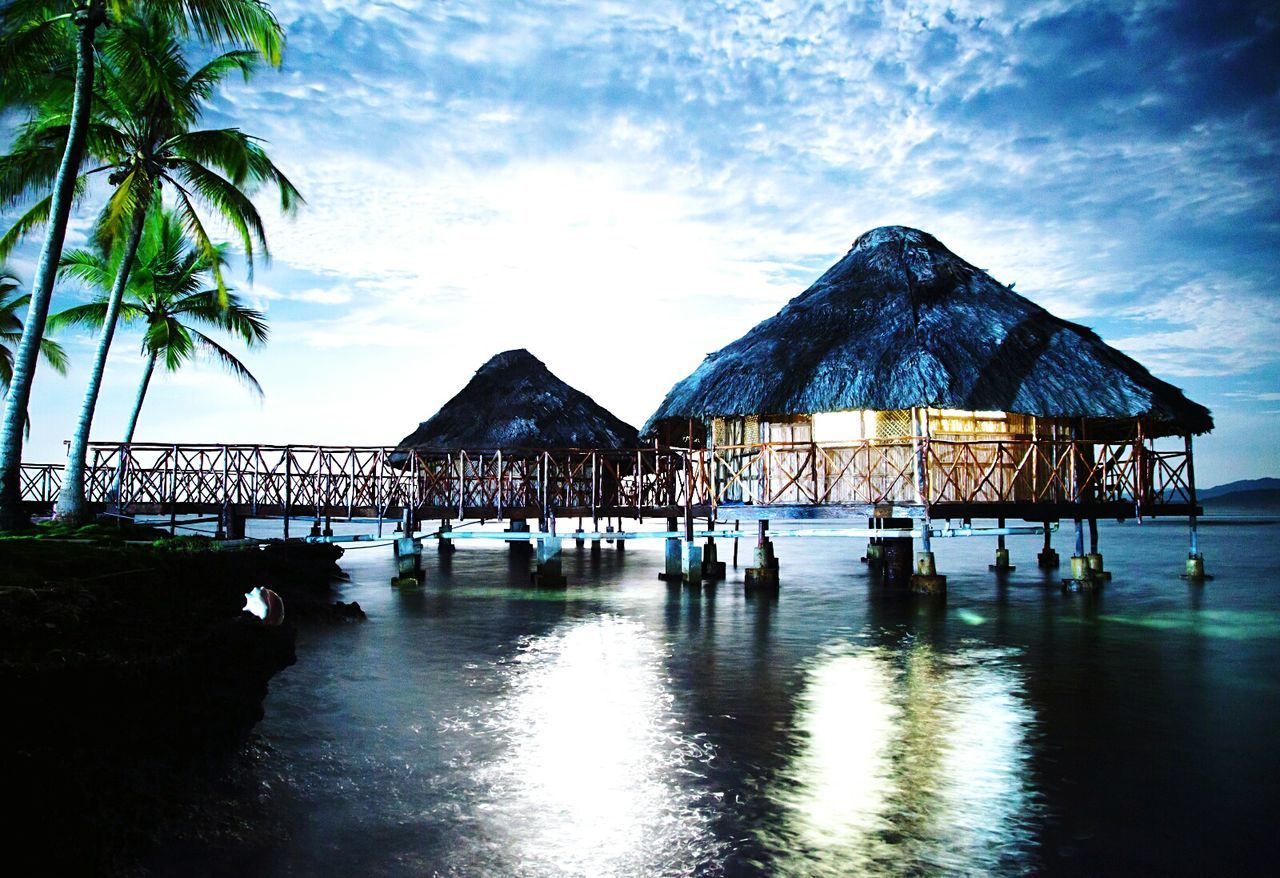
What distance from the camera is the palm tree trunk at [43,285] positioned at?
12.1 metres

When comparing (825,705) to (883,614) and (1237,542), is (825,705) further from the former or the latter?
(1237,542)

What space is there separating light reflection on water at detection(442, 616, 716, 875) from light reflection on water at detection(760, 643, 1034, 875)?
2.36ft

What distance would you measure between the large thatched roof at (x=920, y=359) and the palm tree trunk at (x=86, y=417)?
33.0ft

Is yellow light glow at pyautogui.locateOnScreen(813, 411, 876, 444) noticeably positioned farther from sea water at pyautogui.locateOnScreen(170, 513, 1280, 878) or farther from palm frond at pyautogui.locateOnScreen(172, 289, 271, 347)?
palm frond at pyautogui.locateOnScreen(172, 289, 271, 347)

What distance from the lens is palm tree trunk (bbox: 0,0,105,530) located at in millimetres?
12133

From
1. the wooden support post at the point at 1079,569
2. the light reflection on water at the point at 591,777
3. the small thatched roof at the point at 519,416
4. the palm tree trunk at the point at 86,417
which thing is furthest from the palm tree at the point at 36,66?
the wooden support post at the point at 1079,569

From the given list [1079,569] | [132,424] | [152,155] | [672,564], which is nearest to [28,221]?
[152,155]

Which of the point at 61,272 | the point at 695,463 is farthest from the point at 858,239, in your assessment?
the point at 61,272

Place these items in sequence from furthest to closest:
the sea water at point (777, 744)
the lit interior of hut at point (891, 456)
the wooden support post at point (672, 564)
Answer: the wooden support post at point (672, 564), the lit interior of hut at point (891, 456), the sea water at point (777, 744)

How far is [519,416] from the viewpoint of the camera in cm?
2752

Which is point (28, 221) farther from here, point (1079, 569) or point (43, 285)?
point (1079, 569)

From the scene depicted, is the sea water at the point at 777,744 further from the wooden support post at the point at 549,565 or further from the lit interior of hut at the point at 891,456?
the wooden support post at the point at 549,565

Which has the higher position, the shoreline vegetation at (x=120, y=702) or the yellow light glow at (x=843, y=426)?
the yellow light glow at (x=843, y=426)

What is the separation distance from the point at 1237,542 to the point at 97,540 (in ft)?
164
